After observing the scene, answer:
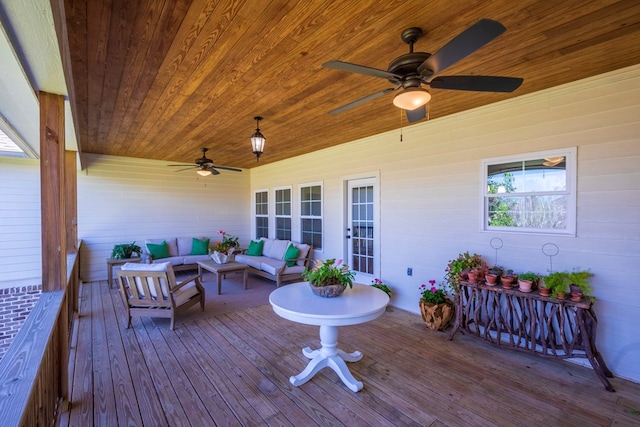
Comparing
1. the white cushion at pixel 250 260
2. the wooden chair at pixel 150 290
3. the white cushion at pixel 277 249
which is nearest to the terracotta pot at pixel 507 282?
the wooden chair at pixel 150 290

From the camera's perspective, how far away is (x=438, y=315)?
12.0 ft

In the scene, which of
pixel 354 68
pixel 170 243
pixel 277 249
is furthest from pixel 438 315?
pixel 170 243

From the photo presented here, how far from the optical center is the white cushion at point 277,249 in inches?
252

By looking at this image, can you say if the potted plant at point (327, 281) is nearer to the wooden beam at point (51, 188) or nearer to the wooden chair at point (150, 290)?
the wooden beam at point (51, 188)

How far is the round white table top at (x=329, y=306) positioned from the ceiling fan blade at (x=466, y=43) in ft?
5.88

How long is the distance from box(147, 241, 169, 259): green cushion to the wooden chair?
9.23 feet

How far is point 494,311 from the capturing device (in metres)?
3.14

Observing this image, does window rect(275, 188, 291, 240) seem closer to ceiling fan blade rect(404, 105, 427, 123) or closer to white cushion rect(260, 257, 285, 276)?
white cushion rect(260, 257, 285, 276)

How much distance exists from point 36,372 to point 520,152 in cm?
431

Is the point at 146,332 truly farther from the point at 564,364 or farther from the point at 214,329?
the point at 564,364

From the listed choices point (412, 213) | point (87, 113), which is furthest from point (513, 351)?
point (87, 113)

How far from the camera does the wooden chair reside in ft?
12.0

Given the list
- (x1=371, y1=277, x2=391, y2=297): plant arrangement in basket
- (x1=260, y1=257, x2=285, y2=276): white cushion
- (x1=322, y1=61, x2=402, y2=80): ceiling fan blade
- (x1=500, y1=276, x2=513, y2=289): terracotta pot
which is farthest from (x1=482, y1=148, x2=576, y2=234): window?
(x1=260, y1=257, x2=285, y2=276): white cushion

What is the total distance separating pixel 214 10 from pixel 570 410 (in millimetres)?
3867
